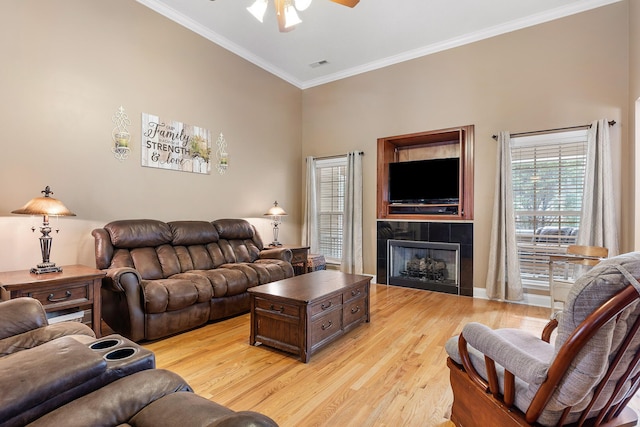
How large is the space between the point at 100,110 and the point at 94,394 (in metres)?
3.49

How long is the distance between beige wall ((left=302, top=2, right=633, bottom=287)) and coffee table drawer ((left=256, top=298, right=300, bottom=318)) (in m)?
3.04

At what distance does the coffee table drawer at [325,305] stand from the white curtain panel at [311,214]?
312 cm

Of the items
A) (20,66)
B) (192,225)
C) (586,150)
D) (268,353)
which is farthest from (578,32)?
(20,66)

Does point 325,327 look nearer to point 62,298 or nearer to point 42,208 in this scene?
point 62,298

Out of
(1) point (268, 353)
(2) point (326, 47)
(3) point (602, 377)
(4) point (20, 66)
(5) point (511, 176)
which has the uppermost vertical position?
(2) point (326, 47)

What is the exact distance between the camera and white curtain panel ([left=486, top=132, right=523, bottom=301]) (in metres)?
4.14

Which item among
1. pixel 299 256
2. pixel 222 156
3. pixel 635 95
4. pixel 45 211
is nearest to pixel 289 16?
pixel 222 156

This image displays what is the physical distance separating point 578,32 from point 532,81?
68 centimetres

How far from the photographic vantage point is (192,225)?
407 centimetres

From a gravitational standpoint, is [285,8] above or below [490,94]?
above

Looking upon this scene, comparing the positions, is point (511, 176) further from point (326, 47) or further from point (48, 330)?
point (48, 330)

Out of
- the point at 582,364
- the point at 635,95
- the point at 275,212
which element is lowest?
the point at 582,364

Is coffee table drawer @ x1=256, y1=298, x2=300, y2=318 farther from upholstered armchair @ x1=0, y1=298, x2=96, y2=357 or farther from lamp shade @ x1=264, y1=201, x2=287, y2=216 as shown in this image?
lamp shade @ x1=264, y1=201, x2=287, y2=216

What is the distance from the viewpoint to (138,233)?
350cm
